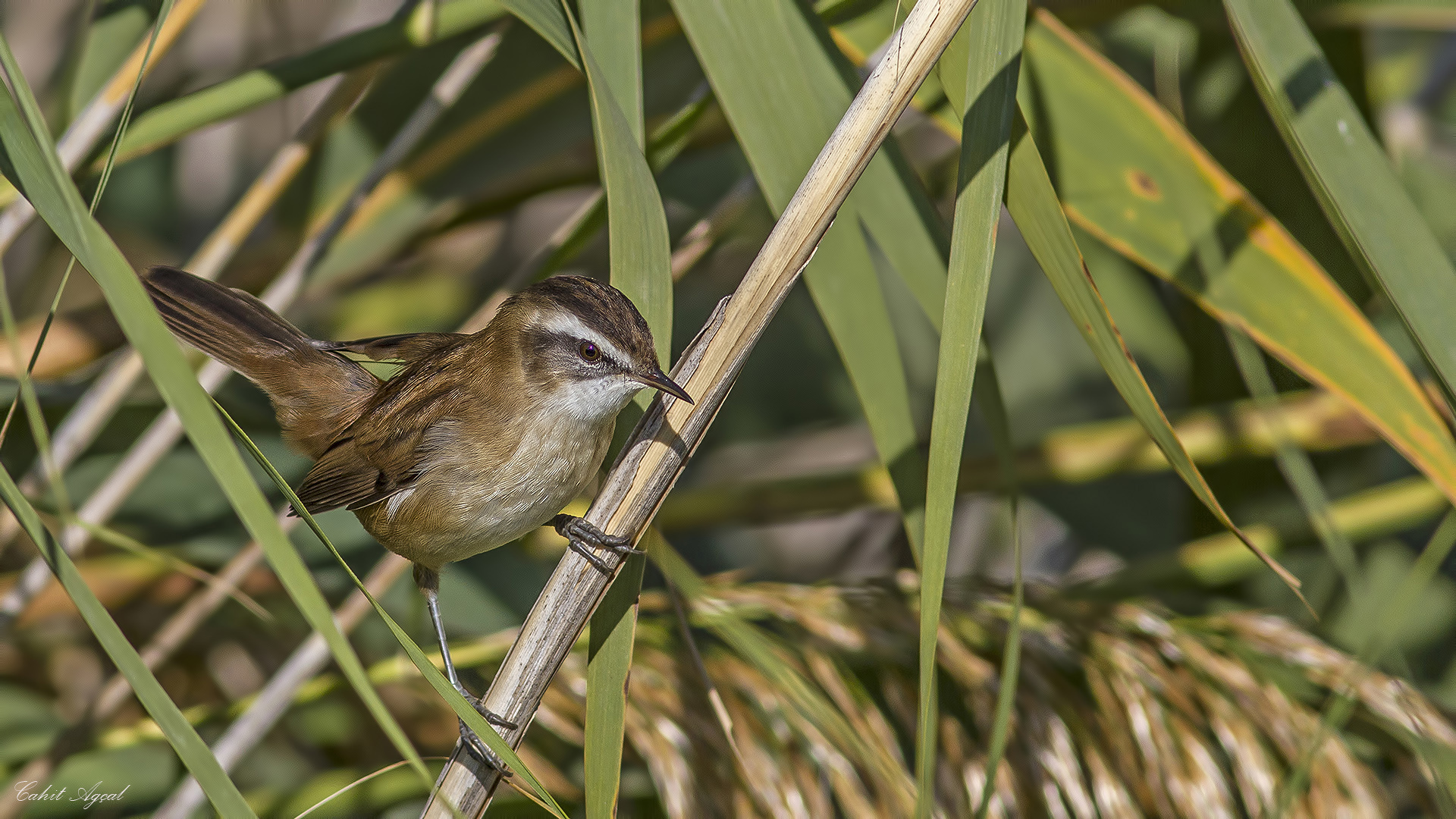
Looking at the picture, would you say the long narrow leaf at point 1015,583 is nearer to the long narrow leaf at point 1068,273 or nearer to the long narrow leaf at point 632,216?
the long narrow leaf at point 1068,273

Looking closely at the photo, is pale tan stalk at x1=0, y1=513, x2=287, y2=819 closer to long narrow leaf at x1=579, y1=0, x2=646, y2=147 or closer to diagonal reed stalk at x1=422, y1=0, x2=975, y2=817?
diagonal reed stalk at x1=422, y1=0, x2=975, y2=817

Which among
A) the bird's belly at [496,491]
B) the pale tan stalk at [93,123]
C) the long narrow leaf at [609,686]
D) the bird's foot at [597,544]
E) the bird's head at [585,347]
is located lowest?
the long narrow leaf at [609,686]

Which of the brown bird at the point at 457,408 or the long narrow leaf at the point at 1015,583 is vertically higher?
the brown bird at the point at 457,408

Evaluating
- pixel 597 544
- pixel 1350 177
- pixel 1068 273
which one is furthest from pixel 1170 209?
pixel 597 544

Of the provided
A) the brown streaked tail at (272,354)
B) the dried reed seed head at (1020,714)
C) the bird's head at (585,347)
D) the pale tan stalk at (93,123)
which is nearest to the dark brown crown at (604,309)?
the bird's head at (585,347)

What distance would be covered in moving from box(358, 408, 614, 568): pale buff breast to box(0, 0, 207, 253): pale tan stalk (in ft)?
2.58

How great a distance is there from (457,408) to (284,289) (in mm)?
613

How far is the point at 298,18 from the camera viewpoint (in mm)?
2908

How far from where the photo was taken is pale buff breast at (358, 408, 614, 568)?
4.74 ft

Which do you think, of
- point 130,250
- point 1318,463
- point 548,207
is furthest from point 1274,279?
point 130,250

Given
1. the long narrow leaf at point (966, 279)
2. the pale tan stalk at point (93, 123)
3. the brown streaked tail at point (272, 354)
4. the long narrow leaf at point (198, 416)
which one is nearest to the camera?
the long narrow leaf at point (198, 416)

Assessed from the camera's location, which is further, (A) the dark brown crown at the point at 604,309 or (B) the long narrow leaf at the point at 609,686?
(A) the dark brown crown at the point at 604,309

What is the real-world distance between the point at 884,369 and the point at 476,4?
0.85 metres

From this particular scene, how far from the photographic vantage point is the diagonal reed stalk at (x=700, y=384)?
1021 mm
